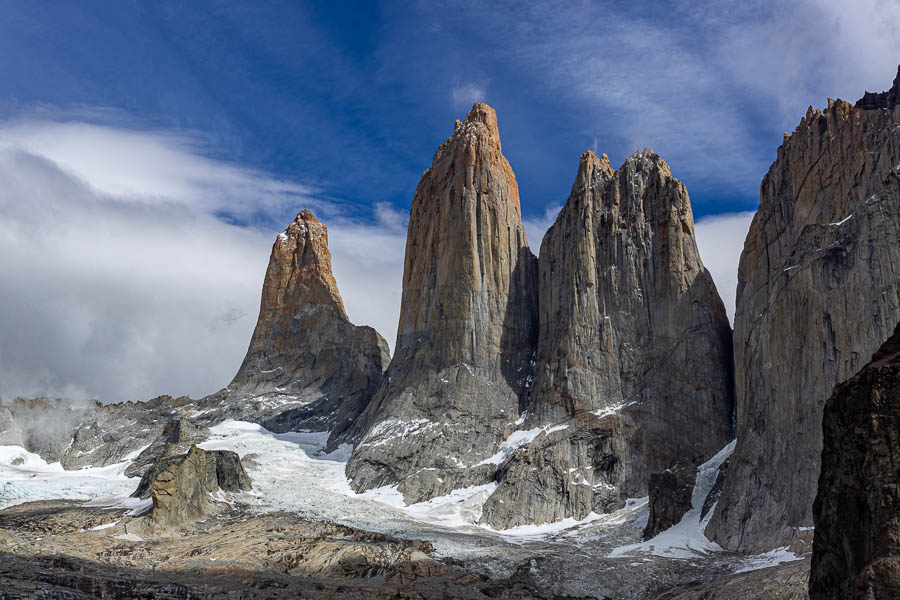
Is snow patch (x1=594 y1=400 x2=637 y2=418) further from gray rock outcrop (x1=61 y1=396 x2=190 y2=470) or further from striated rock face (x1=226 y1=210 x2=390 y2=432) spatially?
gray rock outcrop (x1=61 y1=396 x2=190 y2=470)

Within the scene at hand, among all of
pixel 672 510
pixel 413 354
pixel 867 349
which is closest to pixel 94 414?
pixel 413 354

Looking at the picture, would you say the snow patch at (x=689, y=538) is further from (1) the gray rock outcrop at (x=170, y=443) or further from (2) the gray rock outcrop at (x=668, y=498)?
(1) the gray rock outcrop at (x=170, y=443)

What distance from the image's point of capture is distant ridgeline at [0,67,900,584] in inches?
1965

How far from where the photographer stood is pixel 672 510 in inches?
2319

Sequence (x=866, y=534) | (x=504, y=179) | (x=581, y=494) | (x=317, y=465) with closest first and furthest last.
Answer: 1. (x=866, y=534)
2. (x=581, y=494)
3. (x=317, y=465)
4. (x=504, y=179)

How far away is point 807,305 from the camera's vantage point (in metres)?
50.9

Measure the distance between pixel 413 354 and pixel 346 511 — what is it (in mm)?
25384

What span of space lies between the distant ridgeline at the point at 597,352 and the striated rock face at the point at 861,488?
3289 centimetres

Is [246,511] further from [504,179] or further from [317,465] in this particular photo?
[504,179]

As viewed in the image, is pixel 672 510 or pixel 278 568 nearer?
pixel 278 568

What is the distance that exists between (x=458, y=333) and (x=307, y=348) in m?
33.7

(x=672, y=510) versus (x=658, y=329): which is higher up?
(x=658, y=329)

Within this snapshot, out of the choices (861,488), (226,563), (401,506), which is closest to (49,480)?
(401,506)

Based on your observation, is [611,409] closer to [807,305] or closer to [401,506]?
[401,506]
